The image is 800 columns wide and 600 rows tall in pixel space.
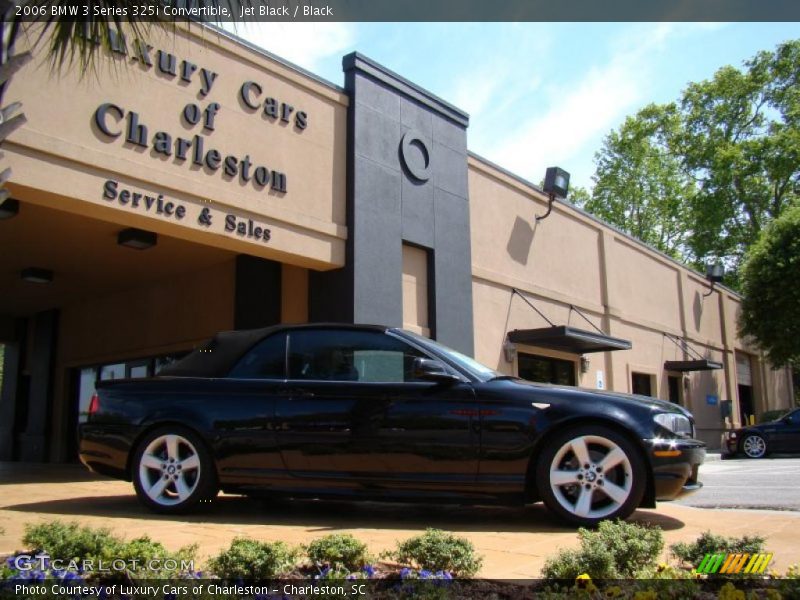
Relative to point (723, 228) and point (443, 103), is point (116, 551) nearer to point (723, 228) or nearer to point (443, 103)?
point (443, 103)

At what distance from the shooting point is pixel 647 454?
5.23 metres

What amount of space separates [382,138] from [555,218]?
6.46 metres

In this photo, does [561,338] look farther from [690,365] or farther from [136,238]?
[690,365]

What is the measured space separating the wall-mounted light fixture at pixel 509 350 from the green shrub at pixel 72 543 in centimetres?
1179

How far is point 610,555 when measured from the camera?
323 centimetres

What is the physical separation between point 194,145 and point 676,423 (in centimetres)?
679

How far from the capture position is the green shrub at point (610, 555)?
3.15 metres

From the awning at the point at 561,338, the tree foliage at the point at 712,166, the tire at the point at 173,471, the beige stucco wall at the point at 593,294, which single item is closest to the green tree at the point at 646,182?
the tree foliage at the point at 712,166

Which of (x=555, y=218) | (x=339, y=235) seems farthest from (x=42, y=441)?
(x=555, y=218)

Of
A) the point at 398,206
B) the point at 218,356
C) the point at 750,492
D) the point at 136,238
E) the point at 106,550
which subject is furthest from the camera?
the point at 398,206

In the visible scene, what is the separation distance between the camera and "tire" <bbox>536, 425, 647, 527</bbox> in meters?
5.18

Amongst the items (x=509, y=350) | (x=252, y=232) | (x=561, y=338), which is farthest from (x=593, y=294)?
(x=252, y=232)

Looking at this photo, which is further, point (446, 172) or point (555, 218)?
point (555, 218)

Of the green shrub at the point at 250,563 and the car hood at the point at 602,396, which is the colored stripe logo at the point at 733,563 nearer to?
the green shrub at the point at 250,563
